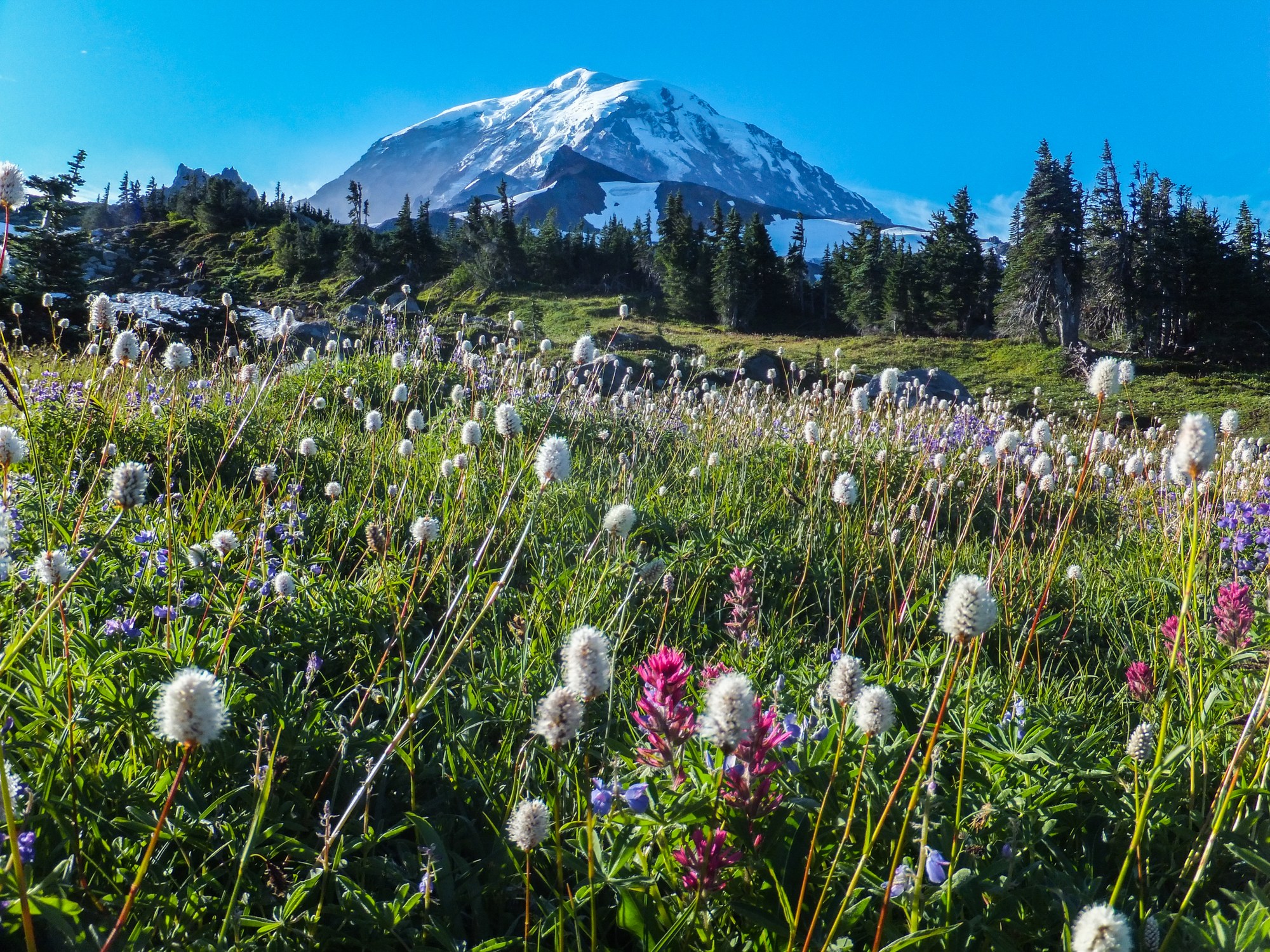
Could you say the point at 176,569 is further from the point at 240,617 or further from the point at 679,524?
the point at 679,524

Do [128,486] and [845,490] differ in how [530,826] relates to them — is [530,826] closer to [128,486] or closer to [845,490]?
[128,486]

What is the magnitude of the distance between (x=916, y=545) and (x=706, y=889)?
3059mm

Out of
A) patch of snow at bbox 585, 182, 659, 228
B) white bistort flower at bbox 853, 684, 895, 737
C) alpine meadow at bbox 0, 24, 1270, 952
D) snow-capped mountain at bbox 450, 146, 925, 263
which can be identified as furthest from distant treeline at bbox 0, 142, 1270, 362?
patch of snow at bbox 585, 182, 659, 228

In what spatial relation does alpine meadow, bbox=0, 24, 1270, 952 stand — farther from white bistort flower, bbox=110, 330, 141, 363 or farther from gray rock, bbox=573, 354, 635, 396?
gray rock, bbox=573, 354, 635, 396

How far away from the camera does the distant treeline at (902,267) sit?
37094mm

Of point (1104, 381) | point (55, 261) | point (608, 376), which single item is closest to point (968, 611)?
point (1104, 381)

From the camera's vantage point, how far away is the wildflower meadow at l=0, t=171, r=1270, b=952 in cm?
119

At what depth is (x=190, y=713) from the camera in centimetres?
92

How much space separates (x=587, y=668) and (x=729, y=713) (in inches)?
8.5

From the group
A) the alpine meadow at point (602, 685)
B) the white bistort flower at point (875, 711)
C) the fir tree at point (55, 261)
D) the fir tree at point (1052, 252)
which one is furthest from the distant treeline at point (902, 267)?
the white bistort flower at point (875, 711)

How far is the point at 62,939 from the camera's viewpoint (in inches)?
42.5

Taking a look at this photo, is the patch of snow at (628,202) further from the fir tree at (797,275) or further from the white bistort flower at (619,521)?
the white bistort flower at (619,521)

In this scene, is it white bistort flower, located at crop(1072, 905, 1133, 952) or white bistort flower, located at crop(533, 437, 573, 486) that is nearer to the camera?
white bistort flower, located at crop(1072, 905, 1133, 952)

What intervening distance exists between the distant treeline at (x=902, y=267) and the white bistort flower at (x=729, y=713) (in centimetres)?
4133
